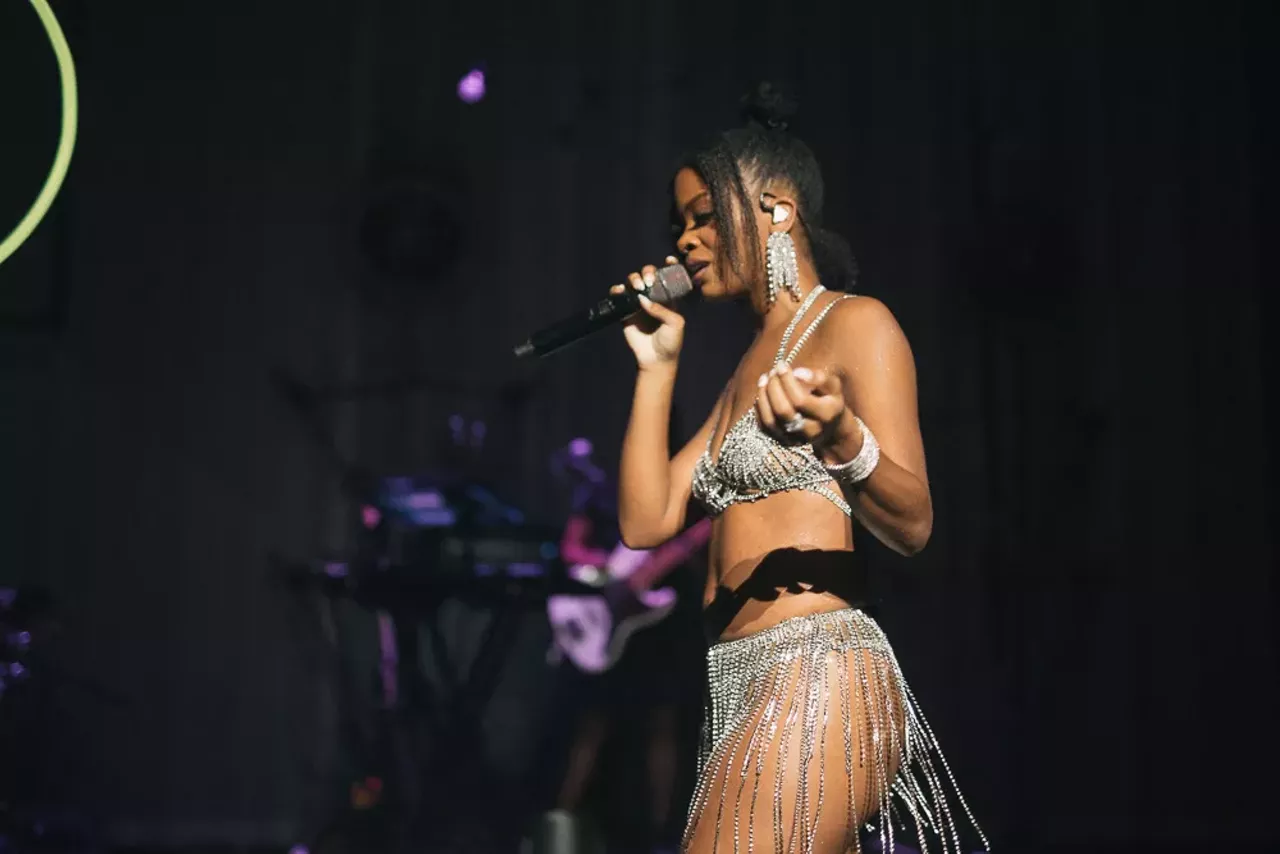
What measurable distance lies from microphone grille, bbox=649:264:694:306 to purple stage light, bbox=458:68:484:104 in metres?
2.23

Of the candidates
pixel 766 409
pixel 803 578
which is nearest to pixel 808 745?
pixel 803 578

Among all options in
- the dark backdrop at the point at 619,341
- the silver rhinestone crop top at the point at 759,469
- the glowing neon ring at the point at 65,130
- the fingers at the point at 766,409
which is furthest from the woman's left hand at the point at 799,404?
the dark backdrop at the point at 619,341

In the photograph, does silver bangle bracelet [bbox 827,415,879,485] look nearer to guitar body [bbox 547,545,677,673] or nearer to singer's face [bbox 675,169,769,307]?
singer's face [bbox 675,169,769,307]

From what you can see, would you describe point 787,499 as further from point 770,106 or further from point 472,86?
point 472,86

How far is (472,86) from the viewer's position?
152 inches

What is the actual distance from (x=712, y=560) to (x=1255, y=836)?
9.51ft

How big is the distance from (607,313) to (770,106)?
391 millimetres

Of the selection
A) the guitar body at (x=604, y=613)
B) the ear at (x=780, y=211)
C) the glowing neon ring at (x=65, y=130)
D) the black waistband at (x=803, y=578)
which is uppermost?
the glowing neon ring at (x=65, y=130)

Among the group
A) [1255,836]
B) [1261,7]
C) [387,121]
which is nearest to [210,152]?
[387,121]

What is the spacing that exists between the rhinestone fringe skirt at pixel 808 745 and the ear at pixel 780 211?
0.56 m

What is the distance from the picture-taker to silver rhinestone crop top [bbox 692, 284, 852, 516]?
164 centimetres

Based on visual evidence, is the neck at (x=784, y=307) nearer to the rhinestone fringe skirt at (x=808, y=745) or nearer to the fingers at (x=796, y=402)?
the rhinestone fringe skirt at (x=808, y=745)

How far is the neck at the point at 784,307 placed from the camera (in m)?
1.82

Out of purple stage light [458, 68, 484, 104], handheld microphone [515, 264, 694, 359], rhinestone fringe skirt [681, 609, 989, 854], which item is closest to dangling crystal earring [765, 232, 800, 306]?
handheld microphone [515, 264, 694, 359]
